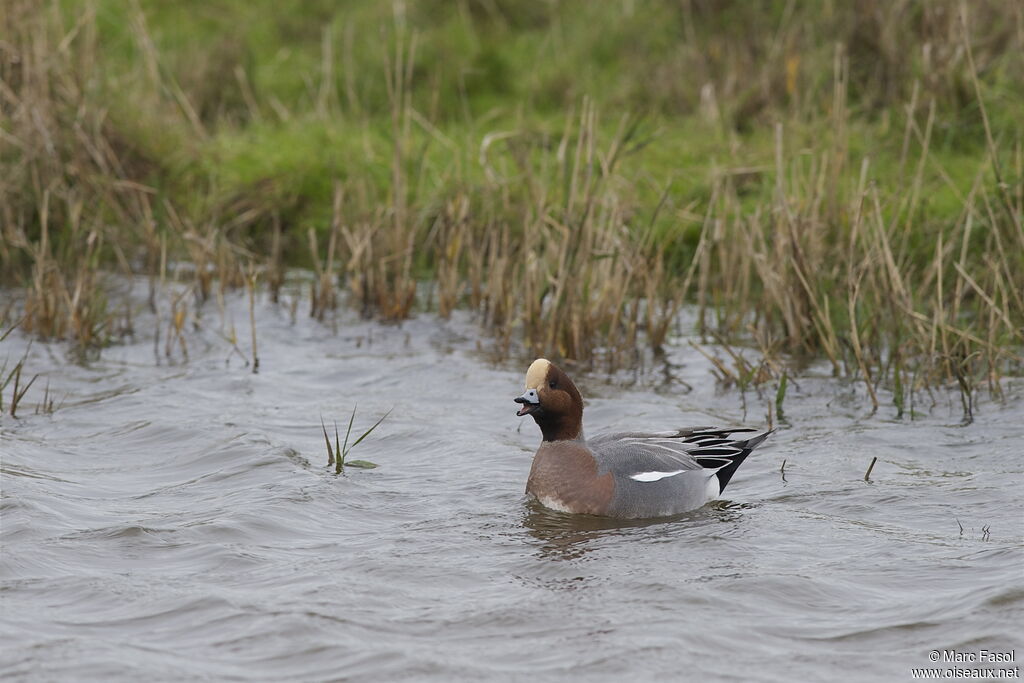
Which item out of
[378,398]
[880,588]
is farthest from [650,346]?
[880,588]

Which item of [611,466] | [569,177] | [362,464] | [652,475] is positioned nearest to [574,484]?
[611,466]

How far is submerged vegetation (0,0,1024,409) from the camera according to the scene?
6.93 metres

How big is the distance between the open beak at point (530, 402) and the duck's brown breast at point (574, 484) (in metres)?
0.20

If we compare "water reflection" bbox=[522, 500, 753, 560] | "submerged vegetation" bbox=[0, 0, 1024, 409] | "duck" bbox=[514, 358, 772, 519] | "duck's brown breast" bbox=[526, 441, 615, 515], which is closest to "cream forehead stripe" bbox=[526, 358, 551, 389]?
"duck" bbox=[514, 358, 772, 519]

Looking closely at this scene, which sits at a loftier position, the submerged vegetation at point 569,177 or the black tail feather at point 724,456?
the submerged vegetation at point 569,177

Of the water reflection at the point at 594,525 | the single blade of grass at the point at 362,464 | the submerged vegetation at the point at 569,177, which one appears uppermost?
the submerged vegetation at the point at 569,177

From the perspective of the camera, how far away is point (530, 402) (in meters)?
5.22

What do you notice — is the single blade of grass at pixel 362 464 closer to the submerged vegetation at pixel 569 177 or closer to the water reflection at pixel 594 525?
the water reflection at pixel 594 525

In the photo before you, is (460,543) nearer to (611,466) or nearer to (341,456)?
(611,466)

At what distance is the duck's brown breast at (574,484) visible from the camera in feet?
17.1

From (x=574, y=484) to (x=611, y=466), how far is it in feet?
0.53

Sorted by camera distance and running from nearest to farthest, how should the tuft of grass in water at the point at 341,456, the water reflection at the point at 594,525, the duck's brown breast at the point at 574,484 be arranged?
the water reflection at the point at 594,525
the duck's brown breast at the point at 574,484
the tuft of grass in water at the point at 341,456

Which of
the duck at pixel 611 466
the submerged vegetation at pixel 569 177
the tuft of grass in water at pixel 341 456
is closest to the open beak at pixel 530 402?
the duck at pixel 611 466

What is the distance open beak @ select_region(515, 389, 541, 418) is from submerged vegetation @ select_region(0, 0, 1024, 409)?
139 centimetres
